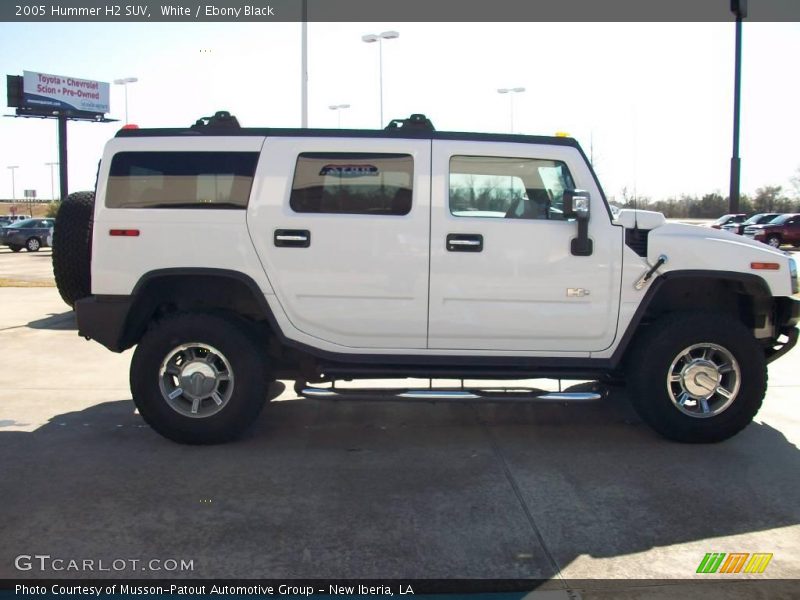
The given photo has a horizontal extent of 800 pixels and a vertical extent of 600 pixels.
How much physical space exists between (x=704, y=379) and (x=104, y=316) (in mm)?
4197

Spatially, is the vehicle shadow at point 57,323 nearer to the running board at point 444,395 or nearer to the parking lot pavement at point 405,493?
the parking lot pavement at point 405,493

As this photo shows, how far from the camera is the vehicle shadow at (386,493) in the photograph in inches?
135

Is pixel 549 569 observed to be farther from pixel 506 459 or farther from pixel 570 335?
pixel 570 335

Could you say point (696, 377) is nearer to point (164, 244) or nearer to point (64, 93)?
point (164, 244)

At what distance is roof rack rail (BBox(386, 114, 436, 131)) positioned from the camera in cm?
501

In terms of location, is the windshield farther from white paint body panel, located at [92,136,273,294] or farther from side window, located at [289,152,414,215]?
white paint body panel, located at [92,136,273,294]

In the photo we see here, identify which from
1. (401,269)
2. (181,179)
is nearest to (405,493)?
(401,269)

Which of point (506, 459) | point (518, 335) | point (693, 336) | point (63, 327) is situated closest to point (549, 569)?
point (506, 459)

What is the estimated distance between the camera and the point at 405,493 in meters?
4.16

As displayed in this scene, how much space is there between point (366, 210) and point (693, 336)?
2.41 meters

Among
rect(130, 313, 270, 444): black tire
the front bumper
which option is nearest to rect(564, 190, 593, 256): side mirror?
the front bumper

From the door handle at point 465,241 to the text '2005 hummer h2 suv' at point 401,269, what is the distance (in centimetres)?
1

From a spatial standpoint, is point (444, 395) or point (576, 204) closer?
point (576, 204)

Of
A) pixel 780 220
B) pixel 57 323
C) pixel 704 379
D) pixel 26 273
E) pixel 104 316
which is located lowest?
pixel 57 323
